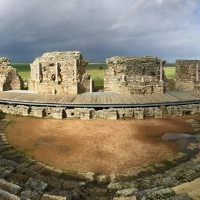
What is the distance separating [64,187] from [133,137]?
5.91m

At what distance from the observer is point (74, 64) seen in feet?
64.8

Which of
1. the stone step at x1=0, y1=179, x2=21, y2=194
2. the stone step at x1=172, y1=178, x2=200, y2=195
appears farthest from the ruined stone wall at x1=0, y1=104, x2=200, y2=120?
the stone step at x1=0, y1=179, x2=21, y2=194

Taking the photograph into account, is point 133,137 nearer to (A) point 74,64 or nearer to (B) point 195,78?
(A) point 74,64

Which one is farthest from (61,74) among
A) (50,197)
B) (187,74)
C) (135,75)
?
(50,197)

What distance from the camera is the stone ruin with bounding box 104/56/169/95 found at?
760 inches

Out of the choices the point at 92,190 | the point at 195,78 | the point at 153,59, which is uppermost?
the point at 153,59

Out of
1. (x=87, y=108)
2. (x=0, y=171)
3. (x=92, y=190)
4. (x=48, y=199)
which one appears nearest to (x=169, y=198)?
(x=92, y=190)

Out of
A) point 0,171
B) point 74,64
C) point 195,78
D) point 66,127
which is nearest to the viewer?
point 0,171

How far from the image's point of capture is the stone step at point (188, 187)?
6055 millimetres

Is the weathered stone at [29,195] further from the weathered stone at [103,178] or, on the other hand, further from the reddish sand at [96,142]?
the reddish sand at [96,142]

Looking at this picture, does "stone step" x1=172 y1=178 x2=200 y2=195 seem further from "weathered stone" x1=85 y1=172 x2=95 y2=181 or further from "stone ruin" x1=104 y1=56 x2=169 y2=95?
"stone ruin" x1=104 y1=56 x2=169 y2=95

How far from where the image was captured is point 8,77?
23234mm

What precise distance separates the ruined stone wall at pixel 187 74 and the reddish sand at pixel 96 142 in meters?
8.35

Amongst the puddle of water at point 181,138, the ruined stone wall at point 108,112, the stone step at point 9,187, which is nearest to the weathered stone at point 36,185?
the stone step at point 9,187
